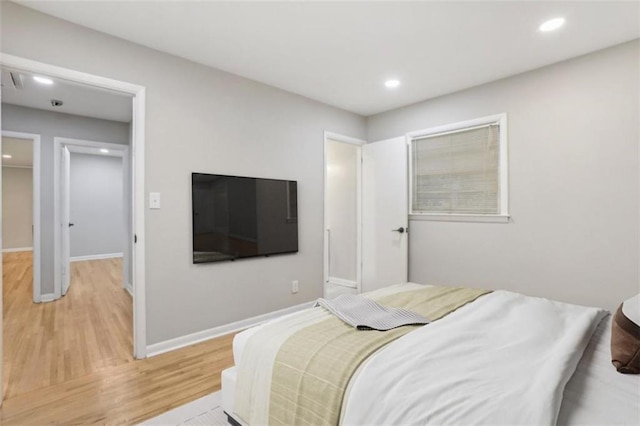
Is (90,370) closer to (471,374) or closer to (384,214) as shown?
(471,374)

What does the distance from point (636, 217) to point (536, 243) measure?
28.4 inches

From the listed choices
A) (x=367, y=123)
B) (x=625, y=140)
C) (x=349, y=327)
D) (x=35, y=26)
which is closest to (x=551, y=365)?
(x=349, y=327)

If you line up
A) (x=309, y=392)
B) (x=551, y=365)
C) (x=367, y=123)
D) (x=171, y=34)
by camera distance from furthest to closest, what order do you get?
(x=367, y=123), (x=171, y=34), (x=309, y=392), (x=551, y=365)

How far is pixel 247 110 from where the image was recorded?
3.26m

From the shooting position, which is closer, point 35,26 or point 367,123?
point 35,26

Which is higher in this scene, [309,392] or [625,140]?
[625,140]

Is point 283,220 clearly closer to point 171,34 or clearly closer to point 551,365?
point 171,34

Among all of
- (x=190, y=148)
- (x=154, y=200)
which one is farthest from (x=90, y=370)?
(x=190, y=148)

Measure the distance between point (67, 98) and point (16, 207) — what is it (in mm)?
Answer: 7074

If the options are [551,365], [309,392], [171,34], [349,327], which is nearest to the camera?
[551,365]

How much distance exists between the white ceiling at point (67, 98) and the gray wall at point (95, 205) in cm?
358

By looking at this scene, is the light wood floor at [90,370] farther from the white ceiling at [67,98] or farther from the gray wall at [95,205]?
the gray wall at [95,205]

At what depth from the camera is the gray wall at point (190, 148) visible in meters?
2.31

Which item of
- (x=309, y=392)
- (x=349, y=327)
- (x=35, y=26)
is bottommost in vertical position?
(x=309, y=392)
